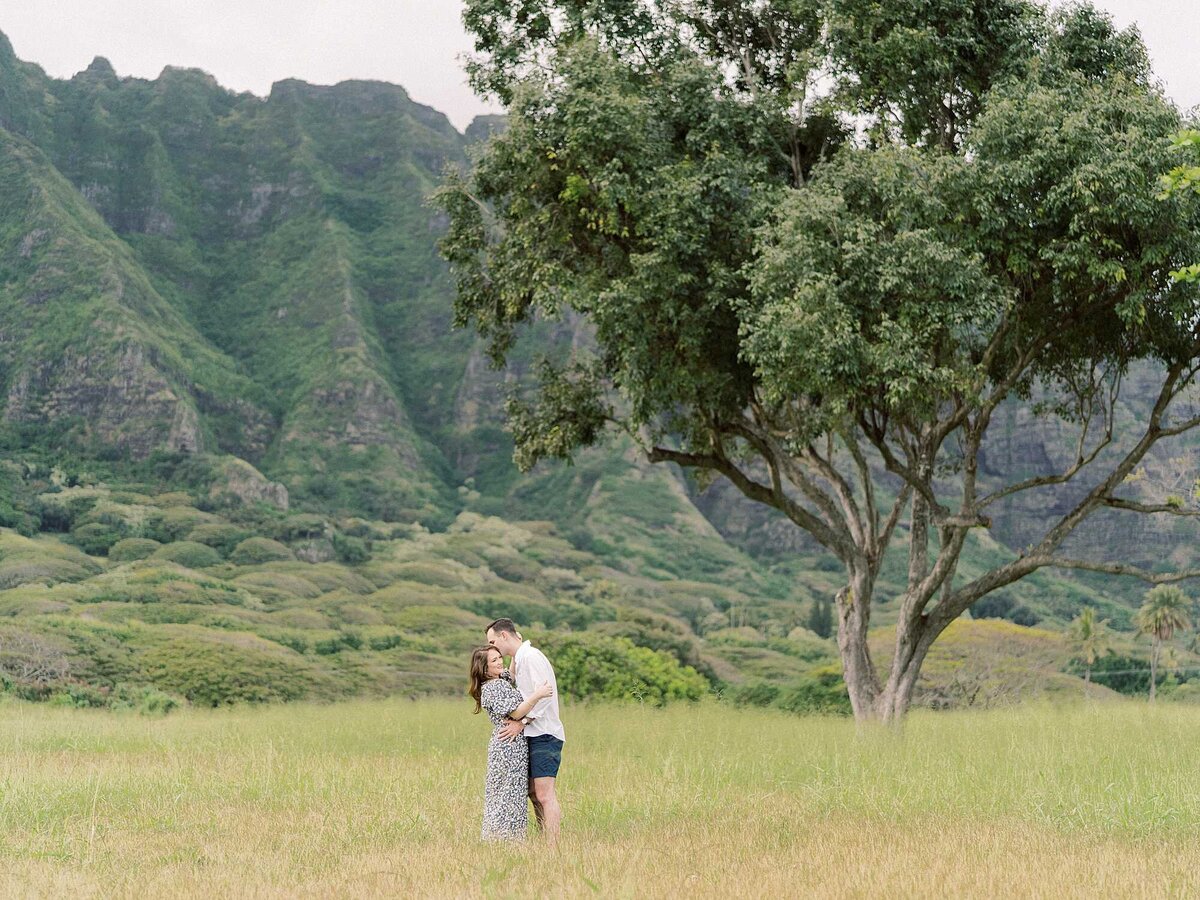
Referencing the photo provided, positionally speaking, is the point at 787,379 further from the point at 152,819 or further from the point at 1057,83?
the point at 152,819

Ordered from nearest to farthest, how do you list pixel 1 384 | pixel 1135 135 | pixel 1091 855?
1. pixel 1091 855
2. pixel 1135 135
3. pixel 1 384

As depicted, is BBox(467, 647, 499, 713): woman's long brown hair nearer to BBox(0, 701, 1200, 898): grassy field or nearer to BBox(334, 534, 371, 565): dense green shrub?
BBox(0, 701, 1200, 898): grassy field

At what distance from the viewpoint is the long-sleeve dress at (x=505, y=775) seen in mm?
9234

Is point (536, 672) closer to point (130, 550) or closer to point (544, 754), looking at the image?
point (544, 754)

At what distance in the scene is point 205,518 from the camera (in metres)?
76.4

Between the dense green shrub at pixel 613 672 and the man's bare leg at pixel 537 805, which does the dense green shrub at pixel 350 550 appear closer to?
the dense green shrub at pixel 613 672

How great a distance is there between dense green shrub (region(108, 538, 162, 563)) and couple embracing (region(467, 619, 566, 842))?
63092 mm

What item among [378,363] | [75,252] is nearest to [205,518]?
[75,252]

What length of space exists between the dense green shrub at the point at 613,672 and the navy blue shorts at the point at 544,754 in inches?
1078

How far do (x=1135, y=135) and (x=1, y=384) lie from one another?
8487cm

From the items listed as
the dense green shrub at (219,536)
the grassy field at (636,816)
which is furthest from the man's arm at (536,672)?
the dense green shrub at (219,536)

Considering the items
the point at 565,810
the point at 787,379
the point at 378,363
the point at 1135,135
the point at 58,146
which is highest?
the point at 58,146

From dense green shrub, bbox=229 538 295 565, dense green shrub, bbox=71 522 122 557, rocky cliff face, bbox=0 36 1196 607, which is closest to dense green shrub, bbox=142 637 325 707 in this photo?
dense green shrub, bbox=71 522 122 557

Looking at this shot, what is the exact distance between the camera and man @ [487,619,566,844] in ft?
30.1
